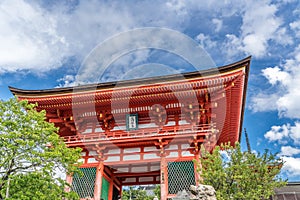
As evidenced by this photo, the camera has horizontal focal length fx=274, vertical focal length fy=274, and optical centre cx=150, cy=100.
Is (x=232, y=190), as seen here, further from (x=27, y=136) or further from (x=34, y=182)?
(x=27, y=136)

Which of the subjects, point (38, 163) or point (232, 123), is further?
point (232, 123)

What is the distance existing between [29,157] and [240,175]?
8.18m

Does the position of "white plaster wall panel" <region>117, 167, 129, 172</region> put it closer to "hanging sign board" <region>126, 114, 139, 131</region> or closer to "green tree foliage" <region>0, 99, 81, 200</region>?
"hanging sign board" <region>126, 114, 139, 131</region>

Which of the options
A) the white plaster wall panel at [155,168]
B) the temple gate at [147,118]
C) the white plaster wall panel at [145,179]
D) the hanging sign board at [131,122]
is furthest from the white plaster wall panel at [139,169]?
the hanging sign board at [131,122]

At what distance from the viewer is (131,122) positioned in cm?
1562

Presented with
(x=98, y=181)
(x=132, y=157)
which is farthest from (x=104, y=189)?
(x=132, y=157)

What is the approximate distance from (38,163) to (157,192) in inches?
879

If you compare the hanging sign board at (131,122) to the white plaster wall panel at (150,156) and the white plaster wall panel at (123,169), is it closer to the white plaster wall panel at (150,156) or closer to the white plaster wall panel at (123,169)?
the white plaster wall panel at (150,156)

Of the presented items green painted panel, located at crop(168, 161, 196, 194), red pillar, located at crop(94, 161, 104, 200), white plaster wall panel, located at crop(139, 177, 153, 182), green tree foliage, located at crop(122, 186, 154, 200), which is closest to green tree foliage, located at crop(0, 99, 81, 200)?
red pillar, located at crop(94, 161, 104, 200)

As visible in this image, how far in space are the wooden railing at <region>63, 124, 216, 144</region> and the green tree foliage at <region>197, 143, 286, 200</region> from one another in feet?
7.87

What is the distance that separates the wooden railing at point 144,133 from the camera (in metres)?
14.3

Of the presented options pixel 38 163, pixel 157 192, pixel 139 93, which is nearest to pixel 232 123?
pixel 139 93

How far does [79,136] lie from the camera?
15.7 metres

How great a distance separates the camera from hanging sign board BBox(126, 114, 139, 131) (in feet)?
50.9
